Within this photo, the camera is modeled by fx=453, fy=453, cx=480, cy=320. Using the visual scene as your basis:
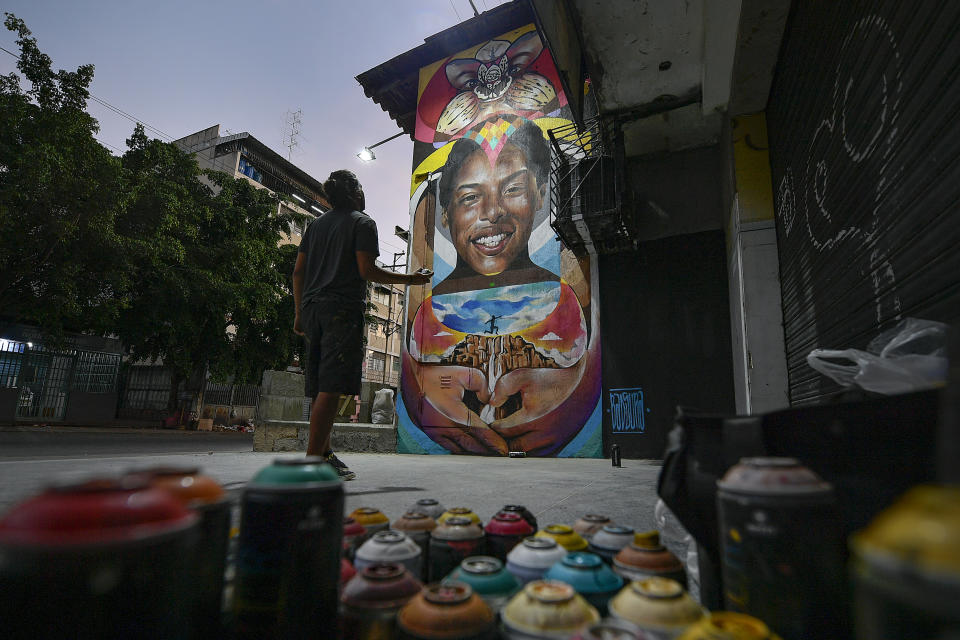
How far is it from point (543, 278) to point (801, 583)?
336 inches

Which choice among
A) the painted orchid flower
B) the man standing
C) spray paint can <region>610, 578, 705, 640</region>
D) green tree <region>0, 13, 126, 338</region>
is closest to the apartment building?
green tree <region>0, 13, 126, 338</region>

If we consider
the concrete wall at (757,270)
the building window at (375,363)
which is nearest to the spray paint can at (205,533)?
the concrete wall at (757,270)

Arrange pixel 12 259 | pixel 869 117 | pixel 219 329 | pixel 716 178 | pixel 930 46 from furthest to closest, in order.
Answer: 1. pixel 219 329
2. pixel 12 259
3. pixel 716 178
4. pixel 869 117
5. pixel 930 46

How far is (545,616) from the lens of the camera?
764mm

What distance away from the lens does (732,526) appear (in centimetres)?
80

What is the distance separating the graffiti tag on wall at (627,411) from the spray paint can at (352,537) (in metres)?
6.94

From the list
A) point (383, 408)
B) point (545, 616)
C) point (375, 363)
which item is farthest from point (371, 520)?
point (375, 363)

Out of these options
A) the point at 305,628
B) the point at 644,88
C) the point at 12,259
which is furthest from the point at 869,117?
the point at 12,259

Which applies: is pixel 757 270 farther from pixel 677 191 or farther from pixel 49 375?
pixel 49 375

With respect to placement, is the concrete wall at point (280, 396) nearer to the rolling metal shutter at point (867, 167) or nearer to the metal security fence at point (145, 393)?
the rolling metal shutter at point (867, 167)

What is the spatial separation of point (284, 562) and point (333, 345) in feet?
7.36

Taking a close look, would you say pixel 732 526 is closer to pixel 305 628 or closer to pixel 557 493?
pixel 305 628

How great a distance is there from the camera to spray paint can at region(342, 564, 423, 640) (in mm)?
857

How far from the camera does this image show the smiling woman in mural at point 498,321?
337 inches
